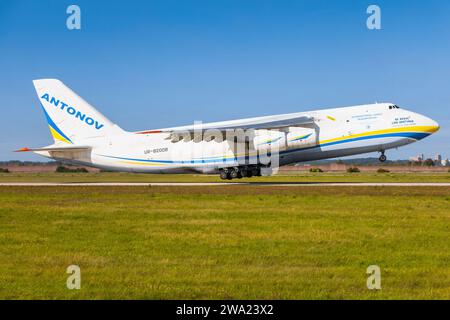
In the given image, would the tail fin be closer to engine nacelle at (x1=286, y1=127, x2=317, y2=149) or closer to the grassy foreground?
the grassy foreground

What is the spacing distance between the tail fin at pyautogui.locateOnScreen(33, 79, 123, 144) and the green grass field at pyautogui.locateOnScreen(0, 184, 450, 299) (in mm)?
21201

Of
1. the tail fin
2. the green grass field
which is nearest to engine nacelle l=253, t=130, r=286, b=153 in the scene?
the tail fin

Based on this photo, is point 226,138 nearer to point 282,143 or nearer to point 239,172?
point 239,172

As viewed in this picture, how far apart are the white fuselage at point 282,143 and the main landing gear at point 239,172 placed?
0.94 metres

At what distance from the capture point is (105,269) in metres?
11.2

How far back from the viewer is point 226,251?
43.1 feet

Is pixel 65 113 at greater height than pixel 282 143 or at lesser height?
greater

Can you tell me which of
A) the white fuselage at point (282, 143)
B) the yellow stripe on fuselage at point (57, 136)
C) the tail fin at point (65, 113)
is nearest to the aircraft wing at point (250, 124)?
the white fuselage at point (282, 143)

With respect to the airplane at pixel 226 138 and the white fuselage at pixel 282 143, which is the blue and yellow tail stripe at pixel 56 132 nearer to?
the airplane at pixel 226 138

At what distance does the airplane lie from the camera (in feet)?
132

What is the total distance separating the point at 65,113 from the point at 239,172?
49.2 feet

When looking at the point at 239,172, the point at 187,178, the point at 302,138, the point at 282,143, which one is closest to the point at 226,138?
the point at 239,172

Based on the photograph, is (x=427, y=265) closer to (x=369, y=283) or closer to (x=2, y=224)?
(x=369, y=283)
